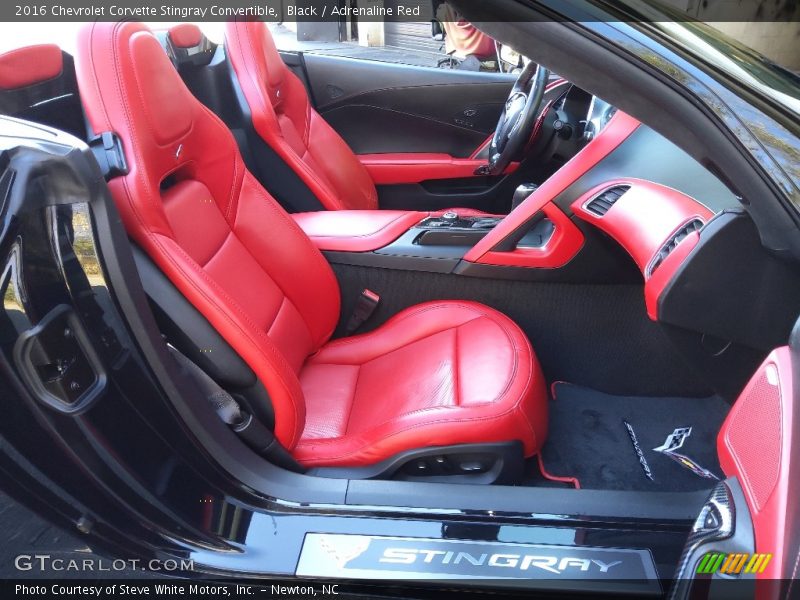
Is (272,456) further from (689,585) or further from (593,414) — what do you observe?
(593,414)

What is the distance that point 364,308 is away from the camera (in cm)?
168

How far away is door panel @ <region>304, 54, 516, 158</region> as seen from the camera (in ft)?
9.30

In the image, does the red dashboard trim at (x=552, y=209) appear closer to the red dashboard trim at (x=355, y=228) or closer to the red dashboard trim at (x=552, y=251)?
the red dashboard trim at (x=552, y=251)

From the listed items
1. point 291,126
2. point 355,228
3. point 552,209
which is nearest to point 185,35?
point 291,126

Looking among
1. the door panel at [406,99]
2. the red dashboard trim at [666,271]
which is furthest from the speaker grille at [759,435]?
the door panel at [406,99]

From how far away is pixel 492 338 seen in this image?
1431 millimetres

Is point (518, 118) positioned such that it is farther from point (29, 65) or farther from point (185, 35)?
point (29, 65)

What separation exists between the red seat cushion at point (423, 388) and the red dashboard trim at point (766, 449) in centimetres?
50

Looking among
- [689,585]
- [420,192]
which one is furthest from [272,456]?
[420,192]

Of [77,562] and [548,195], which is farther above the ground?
[548,195]

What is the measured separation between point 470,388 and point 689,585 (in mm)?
629

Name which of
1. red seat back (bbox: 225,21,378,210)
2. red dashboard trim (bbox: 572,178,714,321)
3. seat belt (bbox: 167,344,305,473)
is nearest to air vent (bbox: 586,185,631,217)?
red dashboard trim (bbox: 572,178,714,321)

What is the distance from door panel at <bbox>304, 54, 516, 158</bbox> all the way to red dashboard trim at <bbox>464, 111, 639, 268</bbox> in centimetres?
141

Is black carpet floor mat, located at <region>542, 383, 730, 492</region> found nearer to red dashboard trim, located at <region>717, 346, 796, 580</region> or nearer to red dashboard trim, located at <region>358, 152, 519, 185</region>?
red dashboard trim, located at <region>717, 346, 796, 580</region>
